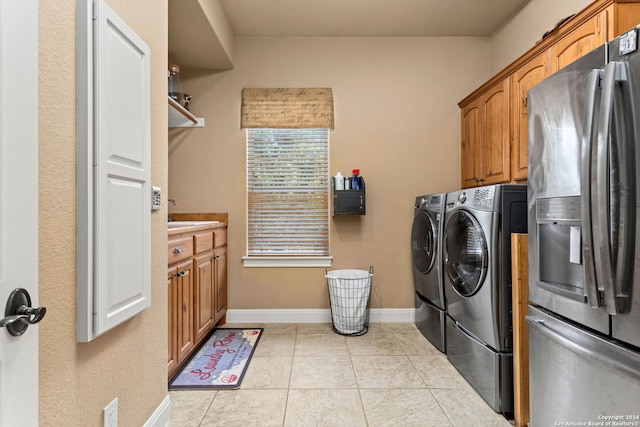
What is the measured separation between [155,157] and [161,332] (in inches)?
33.5

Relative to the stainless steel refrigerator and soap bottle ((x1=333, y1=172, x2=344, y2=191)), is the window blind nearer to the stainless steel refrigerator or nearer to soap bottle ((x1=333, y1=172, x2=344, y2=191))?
soap bottle ((x1=333, y1=172, x2=344, y2=191))

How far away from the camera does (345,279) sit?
3068 millimetres

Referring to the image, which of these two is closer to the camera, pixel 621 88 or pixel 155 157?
pixel 621 88

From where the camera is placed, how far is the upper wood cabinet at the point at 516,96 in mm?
1717

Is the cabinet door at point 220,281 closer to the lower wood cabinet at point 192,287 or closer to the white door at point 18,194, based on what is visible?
the lower wood cabinet at point 192,287

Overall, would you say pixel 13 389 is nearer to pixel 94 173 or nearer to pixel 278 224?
pixel 94 173

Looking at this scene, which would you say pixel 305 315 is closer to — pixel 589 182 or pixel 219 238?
pixel 219 238

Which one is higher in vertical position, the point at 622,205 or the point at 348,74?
the point at 348,74

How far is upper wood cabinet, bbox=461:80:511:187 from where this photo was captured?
2600 mm

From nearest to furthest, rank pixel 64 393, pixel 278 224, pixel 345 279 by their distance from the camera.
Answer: pixel 64 393 < pixel 345 279 < pixel 278 224

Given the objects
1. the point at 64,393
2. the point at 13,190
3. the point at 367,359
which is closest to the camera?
the point at 13,190

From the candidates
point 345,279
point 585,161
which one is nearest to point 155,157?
point 585,161

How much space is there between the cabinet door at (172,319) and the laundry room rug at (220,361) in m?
0.18

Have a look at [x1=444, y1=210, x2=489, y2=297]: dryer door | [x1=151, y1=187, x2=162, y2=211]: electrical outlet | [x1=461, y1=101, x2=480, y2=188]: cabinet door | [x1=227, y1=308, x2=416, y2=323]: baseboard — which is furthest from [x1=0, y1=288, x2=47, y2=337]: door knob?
[x1=461, y1=101, x2=480, y2=188]: cabinet door
